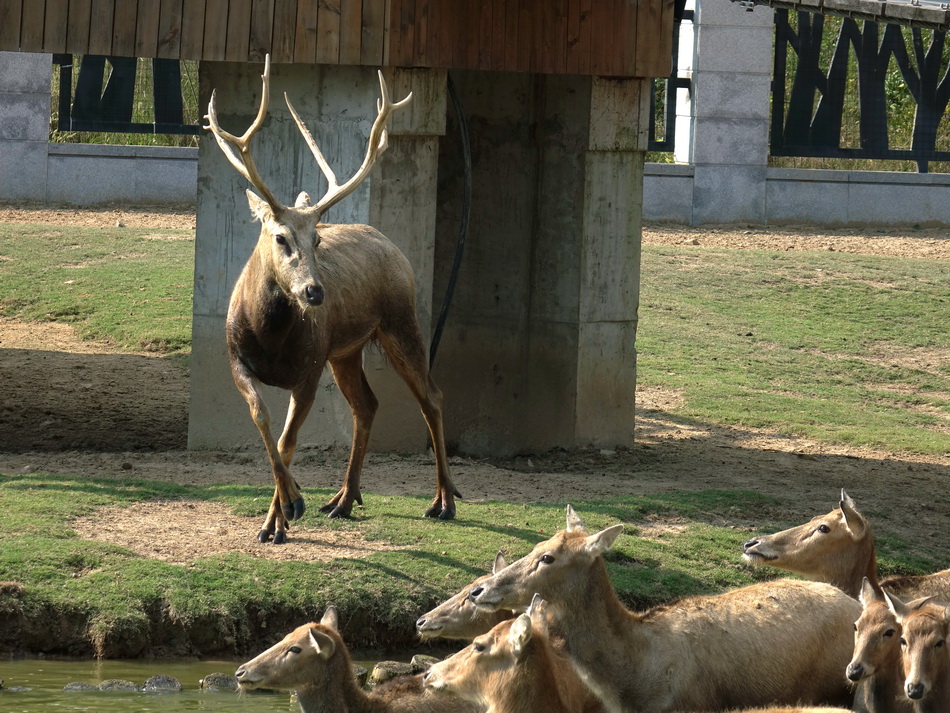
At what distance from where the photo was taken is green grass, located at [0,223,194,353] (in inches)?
673

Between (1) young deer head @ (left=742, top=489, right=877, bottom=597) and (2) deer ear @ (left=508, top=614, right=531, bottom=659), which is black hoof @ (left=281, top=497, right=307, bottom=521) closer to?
(1) young deer head @ (left=742, top=489, right=877, bottom=597)

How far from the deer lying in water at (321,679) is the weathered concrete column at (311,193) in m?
5.08

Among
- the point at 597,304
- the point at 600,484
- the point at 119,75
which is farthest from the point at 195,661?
the point at 119,75

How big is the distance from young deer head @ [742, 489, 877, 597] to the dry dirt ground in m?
2.21

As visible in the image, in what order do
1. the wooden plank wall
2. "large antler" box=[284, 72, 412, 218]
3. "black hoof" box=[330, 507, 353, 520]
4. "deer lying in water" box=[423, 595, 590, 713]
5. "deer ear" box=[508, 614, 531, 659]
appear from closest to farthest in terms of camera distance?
"deer ear" box=[508, 614, 531, 659] < "deer lying in water" box=[423, 595, 590, 713] < "large antler" box=[284, 72, 412, 218] < "black hoof" box=[330, 507, 353, 520] < the wooden plank wall

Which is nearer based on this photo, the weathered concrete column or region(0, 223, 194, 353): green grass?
the weathered concrete column

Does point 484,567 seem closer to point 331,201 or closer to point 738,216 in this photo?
point 331,201

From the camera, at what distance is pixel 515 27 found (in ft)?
40.2

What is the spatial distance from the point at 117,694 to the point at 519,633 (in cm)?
229

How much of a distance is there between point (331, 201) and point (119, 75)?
13.8 metres

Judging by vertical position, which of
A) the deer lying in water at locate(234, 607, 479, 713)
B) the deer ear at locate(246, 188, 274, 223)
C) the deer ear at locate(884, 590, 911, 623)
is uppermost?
the deer ear at locate(246, 188, 274, 223)

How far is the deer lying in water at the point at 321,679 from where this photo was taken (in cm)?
650

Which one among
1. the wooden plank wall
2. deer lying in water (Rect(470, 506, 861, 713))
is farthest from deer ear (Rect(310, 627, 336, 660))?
the wooden plank wall

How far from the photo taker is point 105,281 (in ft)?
61.4
